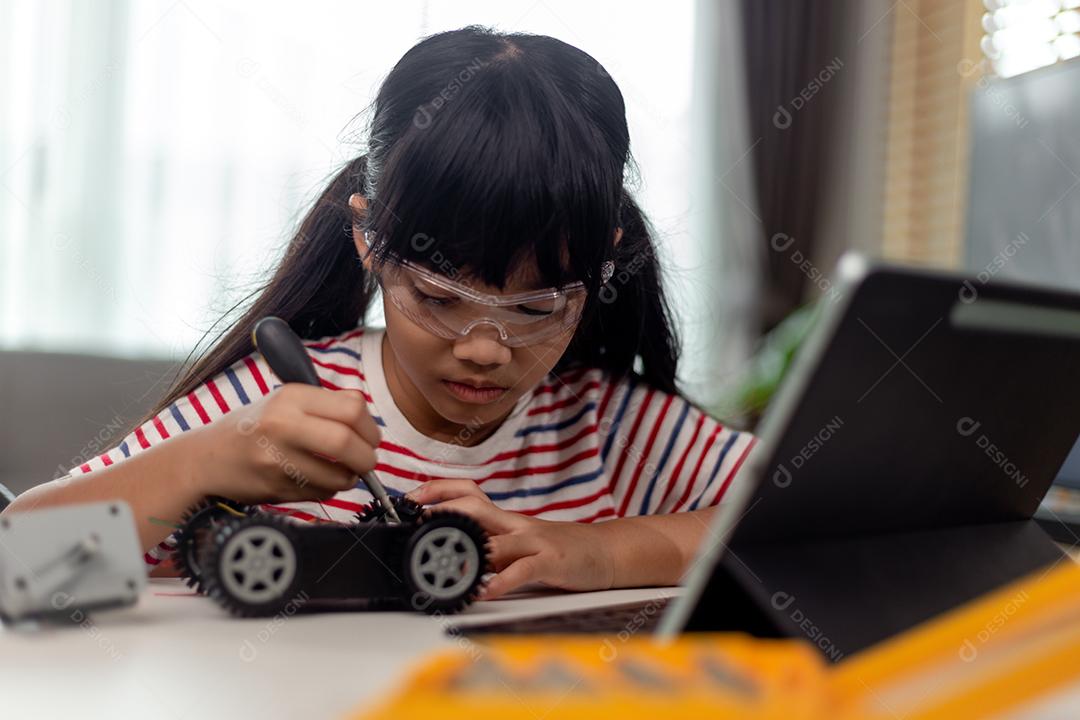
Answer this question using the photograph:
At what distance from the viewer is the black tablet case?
1.48ft

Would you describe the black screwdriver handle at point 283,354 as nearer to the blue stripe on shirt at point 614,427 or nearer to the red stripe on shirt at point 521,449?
the red stripe on shirt at point 521,449

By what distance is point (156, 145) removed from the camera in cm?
266

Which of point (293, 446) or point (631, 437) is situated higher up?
point (293, 446)

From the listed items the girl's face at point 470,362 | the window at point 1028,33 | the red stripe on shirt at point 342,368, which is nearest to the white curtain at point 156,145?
the window at point 1028,33

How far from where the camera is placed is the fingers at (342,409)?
707 millimetres

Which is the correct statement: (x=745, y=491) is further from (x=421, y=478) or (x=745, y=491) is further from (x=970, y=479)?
(x=421, y=478)

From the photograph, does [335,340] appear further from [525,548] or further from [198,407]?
[525,548]

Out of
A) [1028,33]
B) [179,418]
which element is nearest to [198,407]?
[179,418]

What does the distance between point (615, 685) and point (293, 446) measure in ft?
1.51

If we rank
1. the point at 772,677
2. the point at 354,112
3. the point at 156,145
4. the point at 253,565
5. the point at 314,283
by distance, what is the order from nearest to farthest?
the point at 772,677 → the point at 253,565 → the point at 314,283 → the point at 354,112 → the point at 156,145

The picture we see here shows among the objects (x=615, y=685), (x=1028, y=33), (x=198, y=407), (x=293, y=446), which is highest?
(x=1028, y=33)

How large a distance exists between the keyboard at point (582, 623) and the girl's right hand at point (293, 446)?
0.15 m

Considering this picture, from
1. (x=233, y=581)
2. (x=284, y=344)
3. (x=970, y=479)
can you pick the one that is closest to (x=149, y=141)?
(x=284, y=344)

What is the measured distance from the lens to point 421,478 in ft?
3.82
